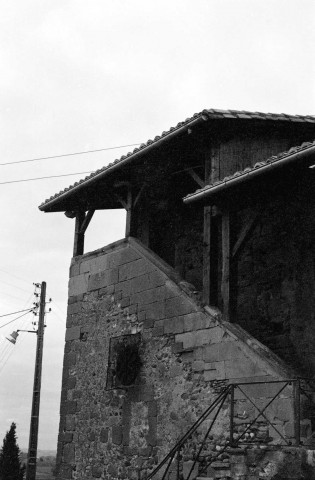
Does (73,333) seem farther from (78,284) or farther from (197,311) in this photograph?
(197,311)

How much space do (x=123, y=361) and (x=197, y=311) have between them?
172 cm

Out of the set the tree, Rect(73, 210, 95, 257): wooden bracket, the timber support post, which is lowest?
the tree

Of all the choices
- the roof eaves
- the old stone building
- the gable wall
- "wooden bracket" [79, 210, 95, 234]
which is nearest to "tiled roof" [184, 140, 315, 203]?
the old stone building

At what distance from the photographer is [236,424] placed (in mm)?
8375

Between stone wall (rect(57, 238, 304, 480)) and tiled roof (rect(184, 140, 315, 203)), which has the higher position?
tiled roof (rect(184, 140, 315, 203))

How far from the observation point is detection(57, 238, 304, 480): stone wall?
8.72m

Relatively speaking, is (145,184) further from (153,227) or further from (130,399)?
(130,399)

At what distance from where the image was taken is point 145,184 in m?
11.6

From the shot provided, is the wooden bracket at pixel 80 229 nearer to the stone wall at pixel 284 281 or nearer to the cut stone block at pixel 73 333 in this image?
the cut stone block at pixel 73 333

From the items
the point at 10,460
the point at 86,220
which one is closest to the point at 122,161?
the point at 86,220

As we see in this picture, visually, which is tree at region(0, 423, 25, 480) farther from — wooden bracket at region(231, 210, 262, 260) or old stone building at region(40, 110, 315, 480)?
wooden bracket at region(231, 210, 262, 260)

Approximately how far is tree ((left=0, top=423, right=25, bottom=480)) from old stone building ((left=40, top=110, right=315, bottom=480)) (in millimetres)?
11730

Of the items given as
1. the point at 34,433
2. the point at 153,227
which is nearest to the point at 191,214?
the point at 153,227

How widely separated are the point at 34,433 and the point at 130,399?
21.6 feet
